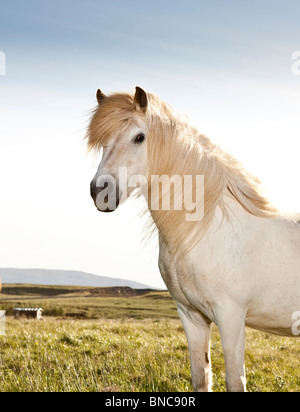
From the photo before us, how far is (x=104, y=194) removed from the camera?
12.8 feet

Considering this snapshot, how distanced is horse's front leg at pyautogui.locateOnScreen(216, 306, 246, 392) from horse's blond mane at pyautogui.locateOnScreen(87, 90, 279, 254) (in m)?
0.77

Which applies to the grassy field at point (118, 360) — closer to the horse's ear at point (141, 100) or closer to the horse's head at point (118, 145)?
the horse's head at point (118, 145)

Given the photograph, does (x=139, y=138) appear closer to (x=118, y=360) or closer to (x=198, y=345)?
(x=198, y=345)

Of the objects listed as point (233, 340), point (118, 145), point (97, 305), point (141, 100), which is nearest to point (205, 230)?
point (233, 340)

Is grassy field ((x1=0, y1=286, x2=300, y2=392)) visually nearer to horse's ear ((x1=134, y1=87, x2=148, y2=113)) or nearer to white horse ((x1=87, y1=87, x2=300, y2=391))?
white horse ((x1=87, y1=87, x2=300, y2=391))

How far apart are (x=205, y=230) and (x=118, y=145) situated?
1.23 m

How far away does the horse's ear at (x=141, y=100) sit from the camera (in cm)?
406

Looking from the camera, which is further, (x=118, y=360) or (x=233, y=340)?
(x=118, y=360)

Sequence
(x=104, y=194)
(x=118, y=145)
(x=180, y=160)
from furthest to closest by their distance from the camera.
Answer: (x=180, y=160), (x=118, y=145), (x=104, y=194)
